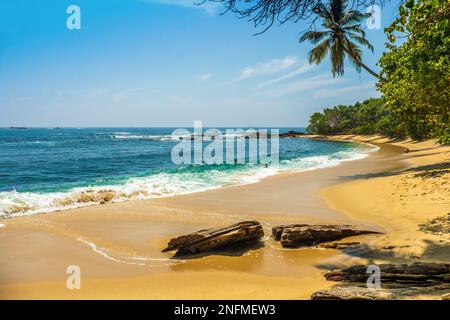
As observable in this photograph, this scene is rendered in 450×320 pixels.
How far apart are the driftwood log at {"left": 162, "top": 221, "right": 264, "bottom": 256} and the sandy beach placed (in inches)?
11.4

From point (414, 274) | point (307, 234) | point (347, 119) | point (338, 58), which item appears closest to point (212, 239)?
point (307, 234)

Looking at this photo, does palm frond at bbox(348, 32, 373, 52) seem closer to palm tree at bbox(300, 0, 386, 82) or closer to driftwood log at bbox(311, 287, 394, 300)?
palm tree at bbox(300, 0, 386, 82)

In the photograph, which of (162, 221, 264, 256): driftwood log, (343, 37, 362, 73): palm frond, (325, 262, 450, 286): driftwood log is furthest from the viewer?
(343, 37, 362, 73): palm frond

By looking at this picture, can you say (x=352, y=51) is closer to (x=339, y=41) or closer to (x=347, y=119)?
(x=339, y=41)

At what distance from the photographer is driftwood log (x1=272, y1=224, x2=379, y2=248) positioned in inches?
291

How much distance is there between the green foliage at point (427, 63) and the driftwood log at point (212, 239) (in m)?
4.96

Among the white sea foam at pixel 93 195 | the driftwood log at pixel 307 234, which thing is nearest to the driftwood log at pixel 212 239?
the driftwood log at pixel 307 234

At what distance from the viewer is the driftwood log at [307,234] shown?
24.2 ft

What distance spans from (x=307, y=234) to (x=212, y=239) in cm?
232

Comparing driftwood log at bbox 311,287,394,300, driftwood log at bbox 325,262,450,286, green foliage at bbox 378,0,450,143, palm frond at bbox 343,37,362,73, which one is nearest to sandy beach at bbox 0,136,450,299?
driftwood log at bbox 311,287,394,300

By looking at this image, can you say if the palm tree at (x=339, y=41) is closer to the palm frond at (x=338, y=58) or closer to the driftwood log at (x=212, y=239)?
the palm frond at (x=338, y=58)

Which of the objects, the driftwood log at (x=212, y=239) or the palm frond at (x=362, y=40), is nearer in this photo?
the driftwood log at (x=212, y=239)

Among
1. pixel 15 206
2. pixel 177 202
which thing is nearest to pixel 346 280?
pixel 177 202
